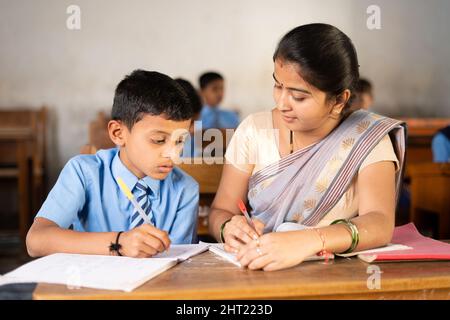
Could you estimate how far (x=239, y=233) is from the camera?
131 centimetres

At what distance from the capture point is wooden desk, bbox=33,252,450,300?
100 centimetres

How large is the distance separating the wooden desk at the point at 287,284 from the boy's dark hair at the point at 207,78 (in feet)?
15.8

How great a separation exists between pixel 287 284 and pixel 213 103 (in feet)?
16.7

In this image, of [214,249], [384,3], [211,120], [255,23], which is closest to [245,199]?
[214,249]

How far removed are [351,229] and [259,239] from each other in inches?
8.8

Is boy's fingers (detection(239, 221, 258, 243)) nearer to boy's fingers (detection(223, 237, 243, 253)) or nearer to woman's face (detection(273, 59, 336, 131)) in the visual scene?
boy's fingers (detection(223, 237, 243, 253))

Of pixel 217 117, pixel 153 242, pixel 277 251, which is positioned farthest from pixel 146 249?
pixel 217 117

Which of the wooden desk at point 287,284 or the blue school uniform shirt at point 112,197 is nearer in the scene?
the wooden desk at point 287,284

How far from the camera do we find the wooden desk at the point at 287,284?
3.29 ft

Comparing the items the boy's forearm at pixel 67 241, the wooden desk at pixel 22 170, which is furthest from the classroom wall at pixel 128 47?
the boy's forearm at pixel 67 241

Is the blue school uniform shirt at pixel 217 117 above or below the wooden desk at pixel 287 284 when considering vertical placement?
below

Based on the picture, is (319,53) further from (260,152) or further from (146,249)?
(146,249)

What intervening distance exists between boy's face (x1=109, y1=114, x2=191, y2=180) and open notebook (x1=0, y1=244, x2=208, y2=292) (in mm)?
338

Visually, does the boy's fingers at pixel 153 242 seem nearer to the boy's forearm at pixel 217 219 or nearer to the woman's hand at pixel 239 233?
the woman's hand at pixel 239 233
